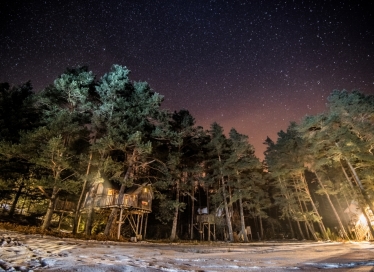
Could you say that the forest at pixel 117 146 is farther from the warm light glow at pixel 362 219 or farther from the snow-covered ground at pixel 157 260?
the snow-covered ground at pixel 157 260

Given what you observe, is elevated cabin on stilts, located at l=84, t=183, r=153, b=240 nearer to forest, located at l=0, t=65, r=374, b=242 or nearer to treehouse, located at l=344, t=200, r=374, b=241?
forest, located at l=0, t=65, r=374, b=242

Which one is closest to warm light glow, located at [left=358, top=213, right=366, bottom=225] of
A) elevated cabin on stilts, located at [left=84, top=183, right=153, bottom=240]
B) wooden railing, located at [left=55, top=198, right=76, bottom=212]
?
elevated cabin on stilts, located at [left=84, top=183, right=153, bottom=240]

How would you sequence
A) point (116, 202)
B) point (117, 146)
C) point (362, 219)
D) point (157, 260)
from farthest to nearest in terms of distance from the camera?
point (362, 219), point (116, 202), point (117, 146), point (157, 260)

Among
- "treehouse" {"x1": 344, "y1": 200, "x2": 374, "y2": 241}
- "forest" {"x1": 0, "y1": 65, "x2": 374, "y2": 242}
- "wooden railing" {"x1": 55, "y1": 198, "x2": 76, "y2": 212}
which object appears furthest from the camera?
"wooden railing" {"x1": 55, "y1": 198, "x2": 76, "y2": 212}

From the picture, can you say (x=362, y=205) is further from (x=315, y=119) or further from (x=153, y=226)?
(x=153, y=226)

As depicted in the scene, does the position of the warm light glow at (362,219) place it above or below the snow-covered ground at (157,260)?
above

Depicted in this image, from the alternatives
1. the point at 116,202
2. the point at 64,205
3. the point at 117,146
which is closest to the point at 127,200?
the point at 116,202

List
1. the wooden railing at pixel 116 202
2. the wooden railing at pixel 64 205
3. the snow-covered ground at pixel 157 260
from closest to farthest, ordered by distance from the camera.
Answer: the snow-covered ground at pixel 157 260
the wooden railing at pixel 116 202
the wooden railing at pixel 64 205

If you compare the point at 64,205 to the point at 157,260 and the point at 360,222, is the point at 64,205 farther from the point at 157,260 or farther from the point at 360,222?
the point at 360,222

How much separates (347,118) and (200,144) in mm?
15785

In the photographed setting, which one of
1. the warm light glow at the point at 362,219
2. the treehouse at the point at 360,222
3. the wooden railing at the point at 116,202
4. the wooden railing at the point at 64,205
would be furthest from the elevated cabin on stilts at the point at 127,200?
the warm light glow at the point at 362,219

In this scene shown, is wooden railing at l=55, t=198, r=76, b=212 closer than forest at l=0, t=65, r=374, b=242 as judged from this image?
No

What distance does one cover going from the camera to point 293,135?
28.4 meters

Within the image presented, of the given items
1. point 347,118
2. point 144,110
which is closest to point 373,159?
point 347,118
